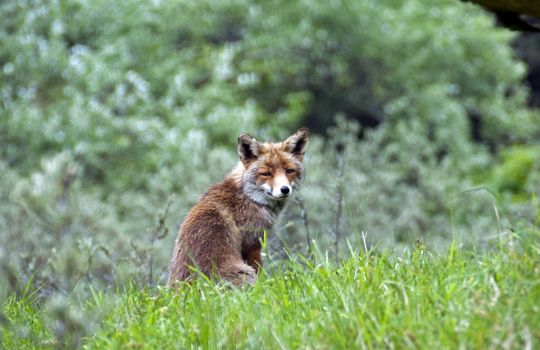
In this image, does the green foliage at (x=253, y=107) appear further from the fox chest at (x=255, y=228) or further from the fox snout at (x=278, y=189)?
the fox snout at (x=278, y=189)

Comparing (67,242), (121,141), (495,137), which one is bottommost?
(495,137)

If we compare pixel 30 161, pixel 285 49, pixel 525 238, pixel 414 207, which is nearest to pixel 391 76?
pixel 285 49

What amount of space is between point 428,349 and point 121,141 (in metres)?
12.9

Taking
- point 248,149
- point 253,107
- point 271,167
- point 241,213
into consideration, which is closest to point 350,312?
point 241,213

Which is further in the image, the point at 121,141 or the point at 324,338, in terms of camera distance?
the point at 121,141

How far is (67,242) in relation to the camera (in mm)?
3311

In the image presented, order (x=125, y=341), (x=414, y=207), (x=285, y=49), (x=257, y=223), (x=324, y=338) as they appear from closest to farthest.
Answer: (x=324, y=338) < (x=125, y=341) < (x=257, y=223) < (x=414, y=207) < (x=285, y=49)

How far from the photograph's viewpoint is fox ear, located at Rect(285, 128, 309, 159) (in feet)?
22.2

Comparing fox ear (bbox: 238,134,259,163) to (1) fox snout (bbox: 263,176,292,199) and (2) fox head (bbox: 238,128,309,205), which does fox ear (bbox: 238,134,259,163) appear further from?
(1) fox snout (bbox: 263,176,292,199)

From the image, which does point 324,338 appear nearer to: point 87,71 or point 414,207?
point 414,207

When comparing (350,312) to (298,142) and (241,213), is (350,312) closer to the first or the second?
(241,213)

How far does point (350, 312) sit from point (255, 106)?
15828 mm

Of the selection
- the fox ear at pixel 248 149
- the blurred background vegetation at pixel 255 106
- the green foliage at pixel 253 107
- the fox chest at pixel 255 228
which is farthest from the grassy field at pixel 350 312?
the blurred background vegetation at pixel 255 106

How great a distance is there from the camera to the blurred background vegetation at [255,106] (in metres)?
13.5
